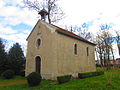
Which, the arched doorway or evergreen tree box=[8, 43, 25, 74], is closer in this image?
the arched doorway

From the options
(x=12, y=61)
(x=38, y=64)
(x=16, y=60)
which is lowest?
(x=38, y=64)

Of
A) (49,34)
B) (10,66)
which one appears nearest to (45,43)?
(49,34)

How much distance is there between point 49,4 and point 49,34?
1157 centimetres

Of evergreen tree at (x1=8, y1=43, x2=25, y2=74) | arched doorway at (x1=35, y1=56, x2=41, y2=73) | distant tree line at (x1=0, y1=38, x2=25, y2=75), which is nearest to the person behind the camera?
arched doorway at (x1=35, y1=56, x2=41, y2=73)

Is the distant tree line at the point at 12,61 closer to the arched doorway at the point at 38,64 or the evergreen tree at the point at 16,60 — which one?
the evergreen tree at the point at 16,60

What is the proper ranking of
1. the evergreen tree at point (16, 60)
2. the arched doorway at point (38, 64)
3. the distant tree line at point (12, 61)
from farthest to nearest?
the evergreen tree at point (16, 60), the distant tree line at point (12, 61), the arched doorway at point (38, 64)

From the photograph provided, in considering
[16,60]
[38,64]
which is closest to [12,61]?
[16,60]

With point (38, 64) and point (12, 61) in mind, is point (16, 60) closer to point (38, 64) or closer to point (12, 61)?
point (12, 61)

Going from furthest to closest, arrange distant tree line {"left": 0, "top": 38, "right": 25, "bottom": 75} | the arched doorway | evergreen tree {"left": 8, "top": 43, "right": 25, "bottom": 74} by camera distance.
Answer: evergreen tree {"left": 8, "top": 43, "right": 25, "bottom": 74}, distant tree line {"left": 0, "top": 38, "right": 25, "bottom": 75}, the arched doorway

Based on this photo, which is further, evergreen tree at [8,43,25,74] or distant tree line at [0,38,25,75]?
evergreen tree at [8,43,25,74]

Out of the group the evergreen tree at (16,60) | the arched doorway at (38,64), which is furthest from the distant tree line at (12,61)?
the arched doorway at (38,64)

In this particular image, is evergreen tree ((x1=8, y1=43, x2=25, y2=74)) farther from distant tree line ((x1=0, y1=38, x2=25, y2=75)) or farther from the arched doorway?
the arched doorway

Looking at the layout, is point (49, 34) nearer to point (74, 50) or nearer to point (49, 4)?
point (74, 50)

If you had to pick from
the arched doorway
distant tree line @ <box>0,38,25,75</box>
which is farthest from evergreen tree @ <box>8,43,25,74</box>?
the arched doorway
